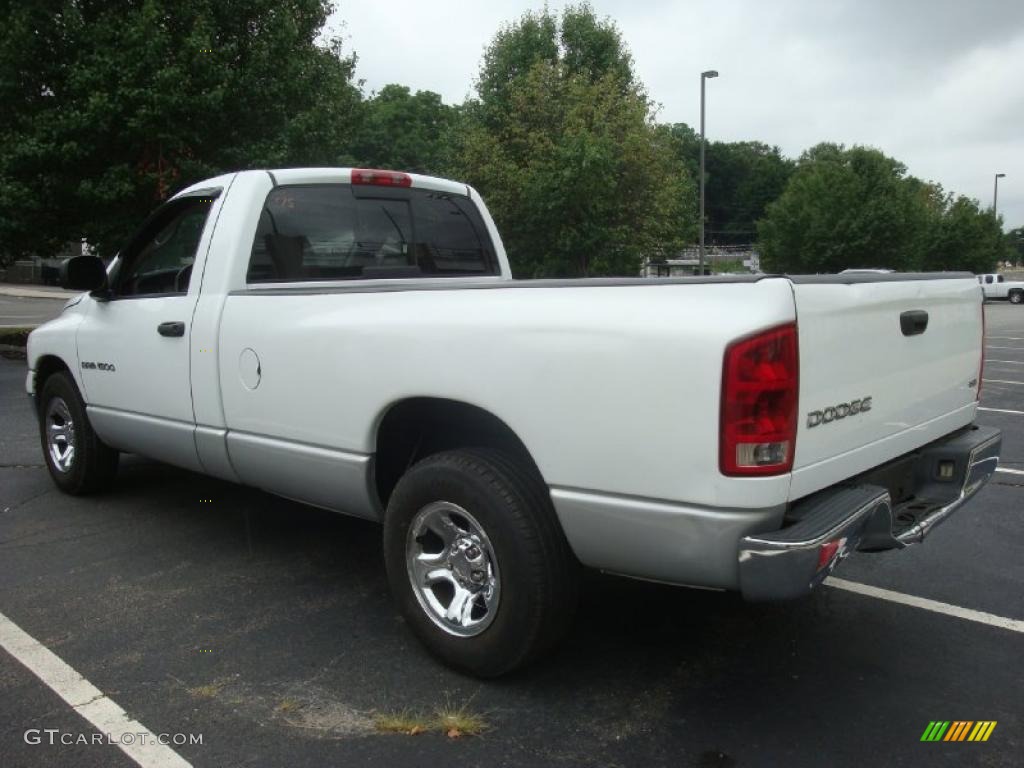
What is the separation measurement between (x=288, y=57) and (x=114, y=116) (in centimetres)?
282

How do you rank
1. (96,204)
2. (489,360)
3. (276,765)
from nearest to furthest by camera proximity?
(276,765), (489,360), (96,204)

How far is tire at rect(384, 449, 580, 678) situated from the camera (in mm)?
2785

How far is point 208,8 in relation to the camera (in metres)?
12.5

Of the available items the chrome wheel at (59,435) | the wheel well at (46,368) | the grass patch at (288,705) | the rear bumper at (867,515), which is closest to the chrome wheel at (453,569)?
the grass patch at (288,705)

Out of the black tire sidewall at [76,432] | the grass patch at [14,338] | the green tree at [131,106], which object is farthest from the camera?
the grass patch at [14,338]

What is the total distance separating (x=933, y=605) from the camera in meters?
3.82

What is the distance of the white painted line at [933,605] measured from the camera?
11.8ft

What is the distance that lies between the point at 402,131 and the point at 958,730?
62.6 meters

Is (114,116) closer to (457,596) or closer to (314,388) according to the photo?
(314,388)

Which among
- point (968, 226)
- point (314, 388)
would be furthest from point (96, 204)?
point (968, 226)

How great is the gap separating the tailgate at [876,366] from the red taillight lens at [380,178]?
99.4 inches

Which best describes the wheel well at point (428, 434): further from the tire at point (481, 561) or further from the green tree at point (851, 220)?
the green tree at point (851, 220)

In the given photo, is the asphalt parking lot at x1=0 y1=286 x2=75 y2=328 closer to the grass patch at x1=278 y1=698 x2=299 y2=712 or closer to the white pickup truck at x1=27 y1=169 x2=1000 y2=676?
the white pickup truck at x1=27 y1=169 x2=1000 y2=676

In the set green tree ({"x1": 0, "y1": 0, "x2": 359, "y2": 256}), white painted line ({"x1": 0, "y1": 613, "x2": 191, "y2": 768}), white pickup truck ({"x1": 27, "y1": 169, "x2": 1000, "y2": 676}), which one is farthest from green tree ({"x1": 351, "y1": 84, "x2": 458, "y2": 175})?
white painted line ({"x1": 0, "y1": 613, "x2": 191, "y2": 768})
